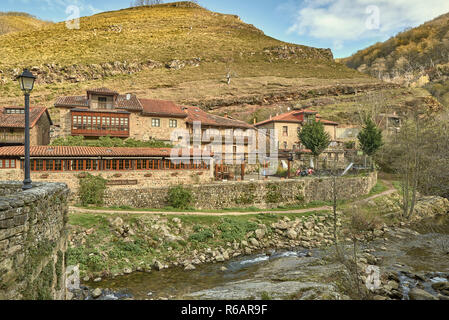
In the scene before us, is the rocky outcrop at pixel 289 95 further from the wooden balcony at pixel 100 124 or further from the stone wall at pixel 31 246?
the stone wall at pixel 31 246

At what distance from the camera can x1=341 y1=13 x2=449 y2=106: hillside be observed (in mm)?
88062

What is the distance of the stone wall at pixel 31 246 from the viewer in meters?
5.23

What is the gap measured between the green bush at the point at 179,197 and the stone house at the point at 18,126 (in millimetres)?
18817

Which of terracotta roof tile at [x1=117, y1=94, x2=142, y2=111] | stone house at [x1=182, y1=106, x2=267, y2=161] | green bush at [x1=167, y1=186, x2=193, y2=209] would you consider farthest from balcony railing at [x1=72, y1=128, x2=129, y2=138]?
green bush at [x1=167, y1=186, x2=193, y2=209]

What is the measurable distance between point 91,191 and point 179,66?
224 feet

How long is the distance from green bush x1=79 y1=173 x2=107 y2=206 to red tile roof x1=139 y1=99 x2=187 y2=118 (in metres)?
14.9

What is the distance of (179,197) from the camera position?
25891mm

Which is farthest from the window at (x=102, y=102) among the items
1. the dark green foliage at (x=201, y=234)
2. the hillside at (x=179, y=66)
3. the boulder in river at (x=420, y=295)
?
the boulder in river at (x=420, y=295)

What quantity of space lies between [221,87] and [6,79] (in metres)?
54.3

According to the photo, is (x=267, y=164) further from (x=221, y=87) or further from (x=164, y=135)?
(x=221, y=87)

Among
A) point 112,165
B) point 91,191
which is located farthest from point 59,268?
point 112,165

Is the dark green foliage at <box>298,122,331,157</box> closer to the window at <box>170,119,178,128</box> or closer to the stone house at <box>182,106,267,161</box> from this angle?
the stone house at <box>182,106,267,161</box>

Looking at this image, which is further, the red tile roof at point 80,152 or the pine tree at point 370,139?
the pine tree at point 370,139

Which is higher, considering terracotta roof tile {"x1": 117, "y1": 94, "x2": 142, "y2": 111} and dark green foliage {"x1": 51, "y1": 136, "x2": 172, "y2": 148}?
terracotta roof tile {"x1": 117, "y1": 94, "x2": 142, "y2": 111}
